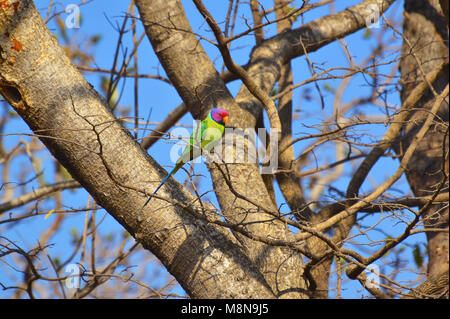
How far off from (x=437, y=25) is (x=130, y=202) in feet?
12.6

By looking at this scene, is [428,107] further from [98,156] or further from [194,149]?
[98,156]

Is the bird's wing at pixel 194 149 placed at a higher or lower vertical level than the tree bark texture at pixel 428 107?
lower

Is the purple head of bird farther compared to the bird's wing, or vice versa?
the purple head of bird

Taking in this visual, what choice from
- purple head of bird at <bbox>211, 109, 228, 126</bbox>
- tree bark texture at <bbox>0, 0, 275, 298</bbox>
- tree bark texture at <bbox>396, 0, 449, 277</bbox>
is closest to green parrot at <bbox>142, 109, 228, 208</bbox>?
purple head of bird at <bbox>211, 109, 228, 126</bbox>

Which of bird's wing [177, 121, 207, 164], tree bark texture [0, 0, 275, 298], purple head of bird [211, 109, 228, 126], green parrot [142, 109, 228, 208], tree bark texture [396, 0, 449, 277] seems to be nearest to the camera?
tree bark texture [0, 0, 275, 298]

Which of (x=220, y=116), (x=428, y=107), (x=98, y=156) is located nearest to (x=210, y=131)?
(x=220, y=116)

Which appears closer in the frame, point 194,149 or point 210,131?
point 194,149

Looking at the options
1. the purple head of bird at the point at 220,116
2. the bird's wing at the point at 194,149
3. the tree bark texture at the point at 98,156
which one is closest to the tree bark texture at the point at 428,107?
the purple head of bird at the point at 220,116

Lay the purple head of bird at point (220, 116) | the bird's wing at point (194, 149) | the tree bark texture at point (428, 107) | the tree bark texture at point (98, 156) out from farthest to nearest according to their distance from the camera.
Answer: the tree bark texture at point (428, 107)
the purple head of bird at point (220, 116)
the bird's wing at point (194, 149)
the tree bark texture at point (98, 156)

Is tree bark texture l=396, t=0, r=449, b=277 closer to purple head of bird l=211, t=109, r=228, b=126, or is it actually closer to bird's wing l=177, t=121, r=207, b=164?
purple head of bird l=211, t=109, r=228, b=126

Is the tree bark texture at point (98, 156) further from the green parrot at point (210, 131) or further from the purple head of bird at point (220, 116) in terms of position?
the purple head of bird at point (220, 116)

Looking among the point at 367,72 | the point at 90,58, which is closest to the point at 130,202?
the point at 367,72

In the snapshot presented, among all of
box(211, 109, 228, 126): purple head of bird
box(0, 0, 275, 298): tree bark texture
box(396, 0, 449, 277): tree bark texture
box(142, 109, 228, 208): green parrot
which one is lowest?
box(0, 0, 275, 298): tree bark texture
